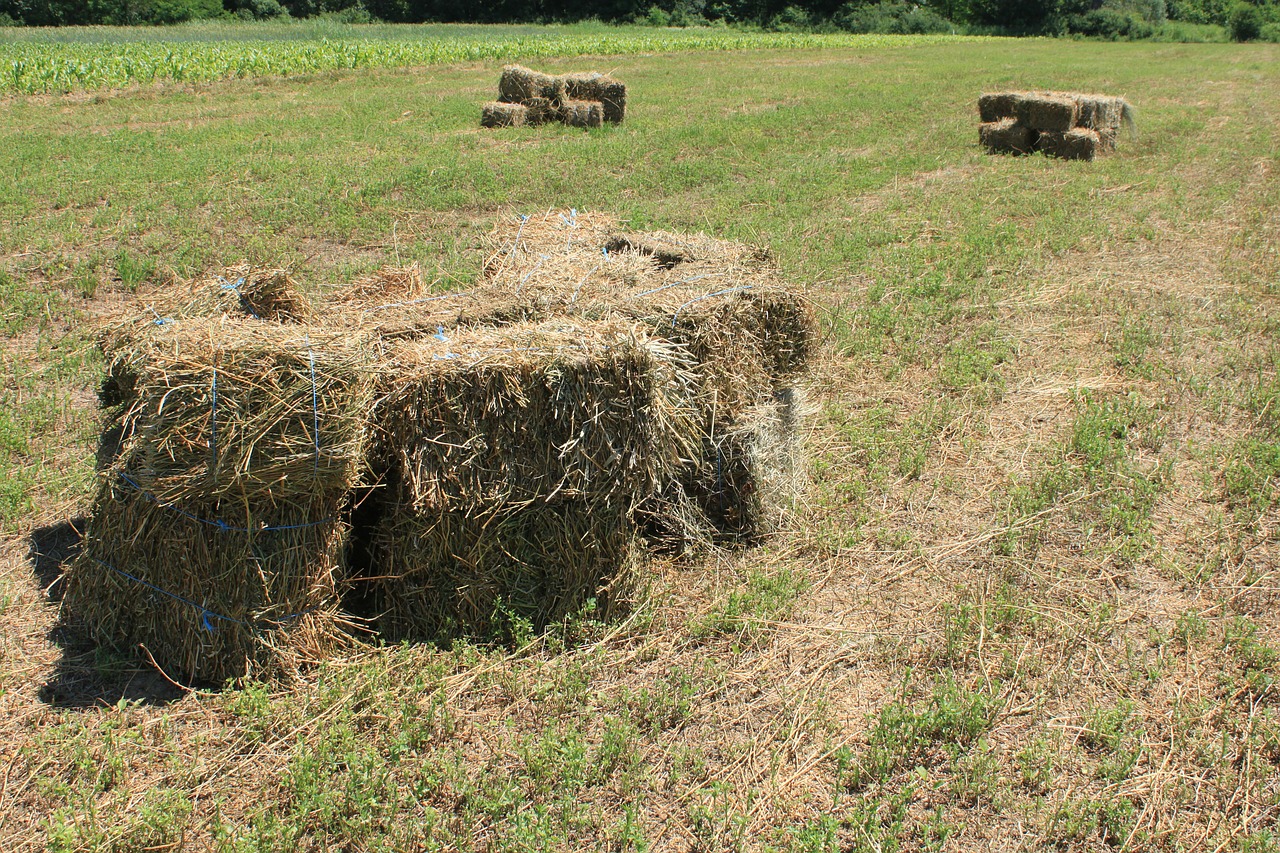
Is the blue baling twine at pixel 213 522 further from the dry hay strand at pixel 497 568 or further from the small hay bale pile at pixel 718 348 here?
A: the small hay bale pile at pixel 718 348

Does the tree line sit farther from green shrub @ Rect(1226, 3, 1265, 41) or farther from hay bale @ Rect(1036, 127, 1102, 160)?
hay bale @ Rect(1036, 127, 1102, 160)

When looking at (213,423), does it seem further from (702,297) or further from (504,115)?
(504,115)

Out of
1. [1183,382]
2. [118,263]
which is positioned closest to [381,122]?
[118,263]

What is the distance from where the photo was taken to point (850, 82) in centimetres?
2467

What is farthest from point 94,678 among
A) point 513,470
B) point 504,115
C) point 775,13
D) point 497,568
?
point 775,13

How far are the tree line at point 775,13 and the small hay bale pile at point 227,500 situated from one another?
60816 mm

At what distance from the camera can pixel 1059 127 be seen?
51.4 ft

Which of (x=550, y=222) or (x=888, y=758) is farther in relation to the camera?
(x=550, y=222)

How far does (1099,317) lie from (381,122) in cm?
1240

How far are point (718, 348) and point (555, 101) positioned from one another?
1367 centimetres

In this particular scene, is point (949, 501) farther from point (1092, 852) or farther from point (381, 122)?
point (381, 122)

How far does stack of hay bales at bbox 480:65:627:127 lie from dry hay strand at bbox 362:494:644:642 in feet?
44.0

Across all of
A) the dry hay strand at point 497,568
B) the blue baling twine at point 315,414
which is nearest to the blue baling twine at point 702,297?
the dry hay strand at point 497,568

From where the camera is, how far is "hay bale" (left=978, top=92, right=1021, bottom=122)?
1680 centimetres
